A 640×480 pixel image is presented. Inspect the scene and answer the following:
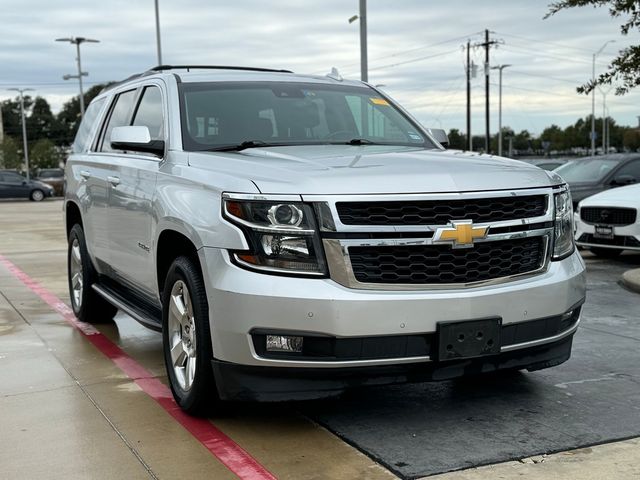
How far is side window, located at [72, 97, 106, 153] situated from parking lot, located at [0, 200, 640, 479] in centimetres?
203

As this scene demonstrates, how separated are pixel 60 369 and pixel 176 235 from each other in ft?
5.64

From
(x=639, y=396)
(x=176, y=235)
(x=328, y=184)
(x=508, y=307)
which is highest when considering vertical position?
(x=328, y=184)

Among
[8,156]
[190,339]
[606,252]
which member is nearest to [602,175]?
[606,252]

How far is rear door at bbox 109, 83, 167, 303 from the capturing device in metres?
5.18

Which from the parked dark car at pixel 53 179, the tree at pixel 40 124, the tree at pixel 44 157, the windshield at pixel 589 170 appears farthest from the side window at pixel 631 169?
the tree at pixel 40 124

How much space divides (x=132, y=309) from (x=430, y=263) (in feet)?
8.35

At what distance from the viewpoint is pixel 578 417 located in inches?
177

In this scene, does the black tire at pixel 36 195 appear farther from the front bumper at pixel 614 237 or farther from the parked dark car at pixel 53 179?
the front bumper at pixel 614 237

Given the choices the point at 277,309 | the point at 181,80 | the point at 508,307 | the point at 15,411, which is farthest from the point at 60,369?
the point at 508,307

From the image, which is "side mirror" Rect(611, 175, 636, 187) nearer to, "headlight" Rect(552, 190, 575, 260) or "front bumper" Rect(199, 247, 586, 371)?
"headlight" Rect(552, 190, 575, 260)

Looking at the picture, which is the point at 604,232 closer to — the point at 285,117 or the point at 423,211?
the point at 285,117

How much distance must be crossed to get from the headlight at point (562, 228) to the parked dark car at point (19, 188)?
129ft

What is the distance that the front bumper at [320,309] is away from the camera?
12.6 ft

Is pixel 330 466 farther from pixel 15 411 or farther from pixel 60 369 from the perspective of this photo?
pixel 60 369
